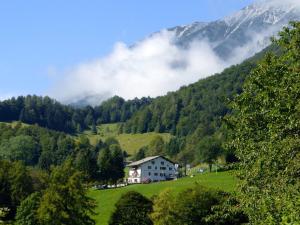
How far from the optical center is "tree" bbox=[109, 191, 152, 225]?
251 ft

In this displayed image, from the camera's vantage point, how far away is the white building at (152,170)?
622ft

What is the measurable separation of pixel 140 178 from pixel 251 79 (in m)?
159

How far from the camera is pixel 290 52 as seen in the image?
27.6 meters

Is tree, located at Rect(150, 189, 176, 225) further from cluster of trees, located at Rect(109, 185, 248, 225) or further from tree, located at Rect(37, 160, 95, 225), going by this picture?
tree, located at Rect(37, 160, 95, 225)

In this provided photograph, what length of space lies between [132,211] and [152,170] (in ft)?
380

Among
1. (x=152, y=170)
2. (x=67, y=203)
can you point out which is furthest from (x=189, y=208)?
(x=152, y=170)

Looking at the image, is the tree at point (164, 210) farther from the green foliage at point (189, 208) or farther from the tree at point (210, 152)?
the tree at point (210, 152)

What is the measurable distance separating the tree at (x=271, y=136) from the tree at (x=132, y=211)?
4567 cm

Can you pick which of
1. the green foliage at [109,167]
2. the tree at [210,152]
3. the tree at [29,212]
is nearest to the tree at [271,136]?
the tree at [29,212]

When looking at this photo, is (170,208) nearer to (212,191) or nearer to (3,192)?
(212,191)

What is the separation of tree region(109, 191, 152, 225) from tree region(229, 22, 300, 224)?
1798 inches

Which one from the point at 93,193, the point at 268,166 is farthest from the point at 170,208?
the point at 93,193

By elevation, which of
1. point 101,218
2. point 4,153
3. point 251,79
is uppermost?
point 4,153

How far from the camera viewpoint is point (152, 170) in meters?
193
